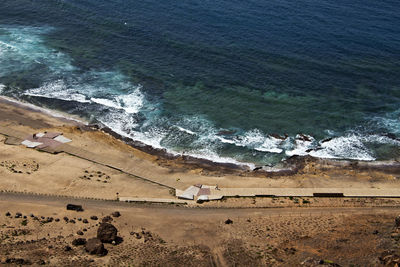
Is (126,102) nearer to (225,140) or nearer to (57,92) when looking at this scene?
(57,92)

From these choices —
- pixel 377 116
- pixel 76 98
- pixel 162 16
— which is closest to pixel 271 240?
pixel 377 116

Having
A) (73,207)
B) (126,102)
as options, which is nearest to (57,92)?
(126,102)

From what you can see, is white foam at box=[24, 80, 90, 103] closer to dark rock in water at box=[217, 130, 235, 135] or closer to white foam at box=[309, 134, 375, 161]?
dark rock in water at box=[217, 130, 235, 135]

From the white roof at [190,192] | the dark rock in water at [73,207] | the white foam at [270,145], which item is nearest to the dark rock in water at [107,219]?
the dark rock in water at [73,207]

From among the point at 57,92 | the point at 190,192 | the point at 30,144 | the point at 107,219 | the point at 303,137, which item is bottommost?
the point at 107,219

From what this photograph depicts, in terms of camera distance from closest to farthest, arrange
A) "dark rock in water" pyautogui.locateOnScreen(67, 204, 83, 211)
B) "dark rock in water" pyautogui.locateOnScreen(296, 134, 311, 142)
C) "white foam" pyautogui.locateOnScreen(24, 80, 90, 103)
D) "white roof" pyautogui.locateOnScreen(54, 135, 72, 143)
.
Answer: "dark rock in water" pyautogui.locateOnScreen(67, 204, 83, 211)
"white roof" pyautogui.locateOnScreen(54, 135, 72, 143)
"dark rock in water" pyautogui.locateOnScreen(296, 134, 311, 142)
"white foam" pyautogui.locateOnScreen(24, 80, 90, 103)

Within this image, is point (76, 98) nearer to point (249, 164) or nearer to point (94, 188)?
point (94, 188)

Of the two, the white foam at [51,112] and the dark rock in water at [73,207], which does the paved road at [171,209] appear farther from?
the white foam at [51,112]

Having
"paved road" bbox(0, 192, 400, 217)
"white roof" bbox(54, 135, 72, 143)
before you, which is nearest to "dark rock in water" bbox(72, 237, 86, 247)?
"paved road" bbox(0, 192, 400, 217)
